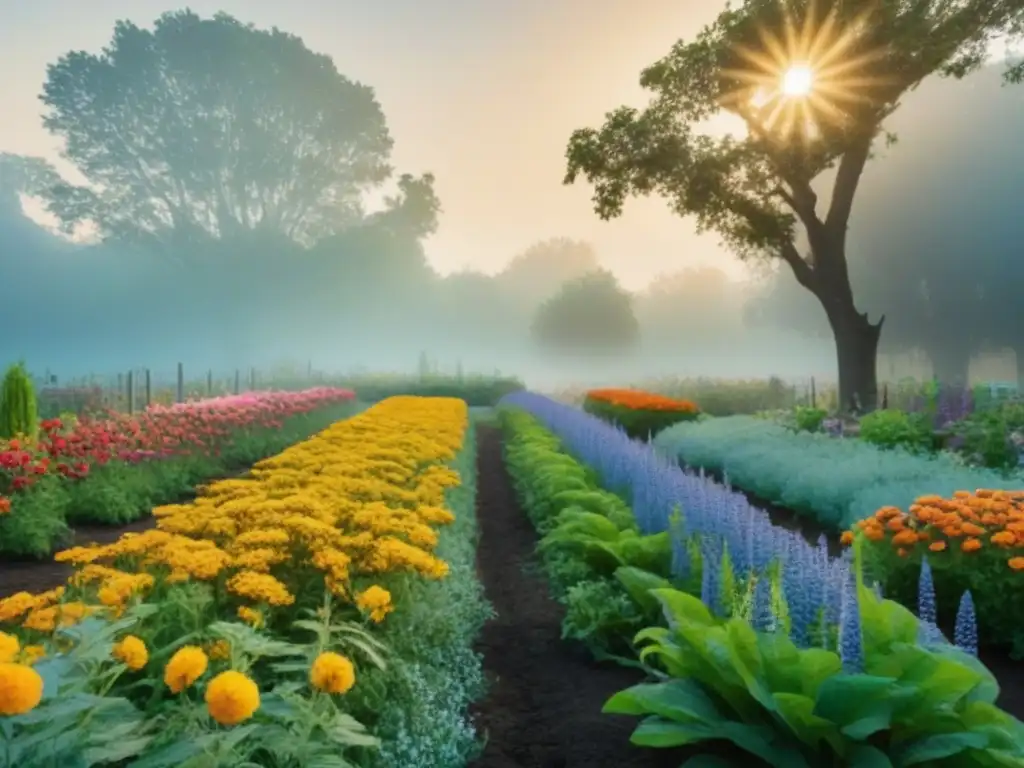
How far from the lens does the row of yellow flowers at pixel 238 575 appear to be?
242cm

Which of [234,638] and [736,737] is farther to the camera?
[736,737]

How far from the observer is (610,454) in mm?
9141

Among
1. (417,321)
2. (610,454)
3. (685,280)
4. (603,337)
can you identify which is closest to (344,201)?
(603,337)

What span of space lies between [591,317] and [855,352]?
97.1 ft

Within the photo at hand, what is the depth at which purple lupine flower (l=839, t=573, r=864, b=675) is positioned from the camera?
9.64 feet

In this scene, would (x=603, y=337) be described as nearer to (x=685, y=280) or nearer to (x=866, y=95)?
(x=866, y=95)

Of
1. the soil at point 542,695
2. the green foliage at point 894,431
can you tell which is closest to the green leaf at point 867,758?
the soil at point 542,695

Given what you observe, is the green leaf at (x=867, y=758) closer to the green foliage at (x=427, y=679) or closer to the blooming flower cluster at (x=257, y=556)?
the green foliage at (x=427, y=679)

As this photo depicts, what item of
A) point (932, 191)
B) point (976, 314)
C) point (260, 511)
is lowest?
point (260, 511)

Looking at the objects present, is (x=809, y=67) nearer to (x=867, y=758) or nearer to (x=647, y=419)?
(x=647, y=419)

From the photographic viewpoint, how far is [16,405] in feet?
37.4

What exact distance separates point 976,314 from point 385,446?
1359 inches

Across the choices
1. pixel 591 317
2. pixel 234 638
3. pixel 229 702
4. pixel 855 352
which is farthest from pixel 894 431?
pixel 591 317

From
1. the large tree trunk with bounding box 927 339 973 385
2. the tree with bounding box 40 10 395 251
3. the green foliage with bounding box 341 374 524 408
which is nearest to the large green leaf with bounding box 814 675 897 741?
the green foliage with bounding box 341 374 524 408
